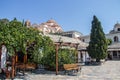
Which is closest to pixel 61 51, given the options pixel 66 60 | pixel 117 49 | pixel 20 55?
pixel 66 60

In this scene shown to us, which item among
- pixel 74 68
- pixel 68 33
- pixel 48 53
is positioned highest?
pixel 68 33

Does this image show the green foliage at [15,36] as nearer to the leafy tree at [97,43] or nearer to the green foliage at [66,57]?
the green foliage at [66,57]

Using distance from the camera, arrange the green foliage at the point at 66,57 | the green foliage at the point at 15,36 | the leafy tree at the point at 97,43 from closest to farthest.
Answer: the green foliage at the point at 15,36
the green foliage at the point at 66,57
the leafy tree at the point at 97,43

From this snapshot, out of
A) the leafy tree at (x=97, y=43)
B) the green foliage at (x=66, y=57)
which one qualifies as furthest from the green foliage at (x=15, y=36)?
the leafy tree at (x=97, y=43)

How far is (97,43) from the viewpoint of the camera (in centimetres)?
3703

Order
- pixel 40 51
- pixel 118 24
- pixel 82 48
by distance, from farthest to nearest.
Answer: pixel 118 24
pixel 82 48
pixel 40 51

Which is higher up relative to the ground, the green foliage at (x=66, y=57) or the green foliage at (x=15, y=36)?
the green foliage at (x=15, y=36)

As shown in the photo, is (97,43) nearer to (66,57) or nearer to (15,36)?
(66,57)

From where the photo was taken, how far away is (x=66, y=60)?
22328mm

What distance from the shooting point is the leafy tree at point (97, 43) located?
36.6 meters

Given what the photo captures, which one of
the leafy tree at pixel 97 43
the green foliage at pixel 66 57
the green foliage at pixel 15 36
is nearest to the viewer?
the green foliage at pixel 15 36

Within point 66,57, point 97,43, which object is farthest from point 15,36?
point 97,43

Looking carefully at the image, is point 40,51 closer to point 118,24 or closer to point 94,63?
point 94,63

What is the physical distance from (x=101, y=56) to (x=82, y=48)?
5844 millimetres
